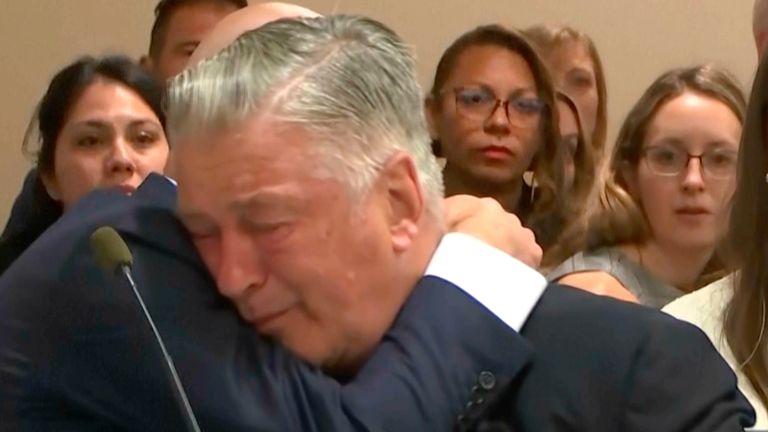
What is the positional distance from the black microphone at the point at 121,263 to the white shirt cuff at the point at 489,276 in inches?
9.2

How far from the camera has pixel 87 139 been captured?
2.25 metres

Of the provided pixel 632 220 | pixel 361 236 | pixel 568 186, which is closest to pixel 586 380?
pixel 361 236

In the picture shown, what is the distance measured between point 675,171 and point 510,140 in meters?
0.27

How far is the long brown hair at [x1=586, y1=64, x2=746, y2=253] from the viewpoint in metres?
2.26

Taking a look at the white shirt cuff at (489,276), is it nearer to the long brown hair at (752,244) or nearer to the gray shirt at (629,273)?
the long brown hair at (752,244)

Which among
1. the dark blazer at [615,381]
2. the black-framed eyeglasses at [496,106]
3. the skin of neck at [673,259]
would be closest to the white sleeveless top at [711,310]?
the skin of neck at [673,259]

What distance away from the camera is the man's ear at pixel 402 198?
3.62 feet

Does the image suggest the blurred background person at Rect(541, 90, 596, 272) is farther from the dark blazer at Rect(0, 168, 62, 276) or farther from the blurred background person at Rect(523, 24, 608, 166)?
the dark blazer at Rect(0, 168, 62, 276)

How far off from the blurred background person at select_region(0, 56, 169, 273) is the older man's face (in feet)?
3.56

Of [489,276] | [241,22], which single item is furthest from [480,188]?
[489,276]

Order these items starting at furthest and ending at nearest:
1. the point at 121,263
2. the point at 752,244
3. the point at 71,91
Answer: the point at 71,91 < the point at 752,244 < the point at 121,263

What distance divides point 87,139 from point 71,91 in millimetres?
105

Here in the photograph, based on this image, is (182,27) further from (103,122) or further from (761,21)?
(761,21)

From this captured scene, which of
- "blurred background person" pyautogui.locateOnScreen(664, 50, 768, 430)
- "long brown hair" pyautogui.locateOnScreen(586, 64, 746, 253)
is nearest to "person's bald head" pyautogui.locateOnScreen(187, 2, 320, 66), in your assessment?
"blurred background person" pyautogui.locateOnScreen(664, 50, 768, 430)
